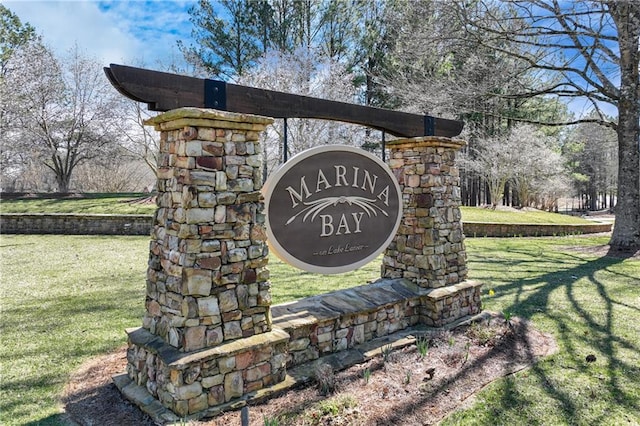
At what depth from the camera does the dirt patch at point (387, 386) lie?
271 centimetres

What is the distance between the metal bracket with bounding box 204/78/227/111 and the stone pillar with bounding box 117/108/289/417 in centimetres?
21

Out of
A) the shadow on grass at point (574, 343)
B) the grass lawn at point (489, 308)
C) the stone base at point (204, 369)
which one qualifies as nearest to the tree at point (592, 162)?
the grass lawn at point (489, 308)

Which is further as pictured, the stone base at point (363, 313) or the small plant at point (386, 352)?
the small plant at point (386, 352)

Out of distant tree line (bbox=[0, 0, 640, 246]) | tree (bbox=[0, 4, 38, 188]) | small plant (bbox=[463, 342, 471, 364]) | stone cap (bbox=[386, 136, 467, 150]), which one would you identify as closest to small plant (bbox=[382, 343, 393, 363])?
small plant (bbox=[463, 342, 471, 364])

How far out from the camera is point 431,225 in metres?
4.32

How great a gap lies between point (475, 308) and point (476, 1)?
23.4ft

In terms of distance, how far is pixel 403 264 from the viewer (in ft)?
15.0

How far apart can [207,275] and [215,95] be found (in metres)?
1.35

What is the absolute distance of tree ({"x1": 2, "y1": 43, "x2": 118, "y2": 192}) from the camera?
16688 mm

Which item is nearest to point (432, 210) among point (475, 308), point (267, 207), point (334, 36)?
point (475, 308)

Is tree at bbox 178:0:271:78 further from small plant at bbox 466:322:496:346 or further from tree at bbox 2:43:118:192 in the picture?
small plant at bbox 466:322:496:346

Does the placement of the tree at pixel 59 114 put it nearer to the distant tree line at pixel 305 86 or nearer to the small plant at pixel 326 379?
the distant tree line at pixel 305 86

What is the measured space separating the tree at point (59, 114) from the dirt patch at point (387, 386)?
1728cm

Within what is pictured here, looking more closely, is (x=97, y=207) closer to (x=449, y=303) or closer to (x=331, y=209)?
(x=331, y=209)
